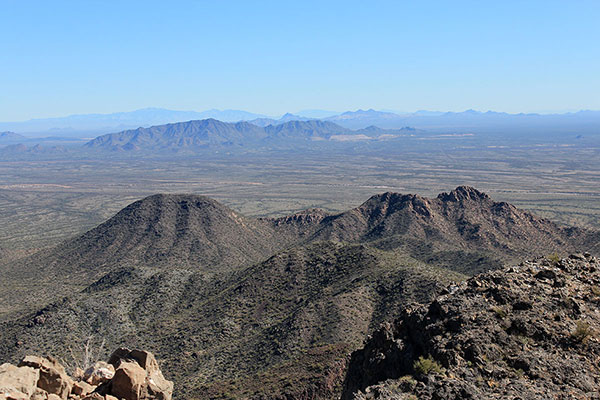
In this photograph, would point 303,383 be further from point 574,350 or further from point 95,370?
point 574,350

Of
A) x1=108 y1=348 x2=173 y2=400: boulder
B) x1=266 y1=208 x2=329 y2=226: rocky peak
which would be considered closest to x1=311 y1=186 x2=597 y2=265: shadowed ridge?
x1=266 y1=208 x2=329 y2=226: rocky peak

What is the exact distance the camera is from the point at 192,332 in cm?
4897

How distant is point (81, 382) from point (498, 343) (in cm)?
1611

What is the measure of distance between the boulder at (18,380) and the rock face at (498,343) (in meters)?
11.2

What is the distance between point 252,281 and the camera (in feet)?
190

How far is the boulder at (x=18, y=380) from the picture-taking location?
1695 cm

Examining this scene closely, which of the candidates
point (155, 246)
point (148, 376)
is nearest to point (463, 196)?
point (155, 246)

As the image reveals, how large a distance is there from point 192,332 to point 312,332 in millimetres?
12420

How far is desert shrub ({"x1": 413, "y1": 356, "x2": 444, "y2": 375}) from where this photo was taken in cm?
1856

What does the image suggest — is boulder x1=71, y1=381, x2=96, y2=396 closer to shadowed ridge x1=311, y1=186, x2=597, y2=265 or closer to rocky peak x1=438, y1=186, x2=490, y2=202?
shadowed ridge x1=311, y1=186, x2=597, y2=265

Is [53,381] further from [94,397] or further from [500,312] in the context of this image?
[500,312]

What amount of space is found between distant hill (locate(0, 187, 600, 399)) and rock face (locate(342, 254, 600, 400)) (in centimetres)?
1168

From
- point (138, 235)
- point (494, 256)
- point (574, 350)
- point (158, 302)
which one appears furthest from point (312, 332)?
point (138, 235)

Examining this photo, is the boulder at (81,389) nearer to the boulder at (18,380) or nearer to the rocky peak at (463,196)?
the boulder at (18,380)
